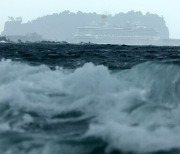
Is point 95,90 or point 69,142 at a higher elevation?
point 95,90

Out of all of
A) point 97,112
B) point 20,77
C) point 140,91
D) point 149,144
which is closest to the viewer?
point 149,144

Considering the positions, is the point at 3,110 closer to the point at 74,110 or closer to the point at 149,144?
the point at 74,110

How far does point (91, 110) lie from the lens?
11.7 meters

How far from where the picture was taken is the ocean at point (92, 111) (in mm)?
9609

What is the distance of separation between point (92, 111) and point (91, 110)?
0.09 m

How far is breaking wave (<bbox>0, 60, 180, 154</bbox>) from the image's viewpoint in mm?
9641

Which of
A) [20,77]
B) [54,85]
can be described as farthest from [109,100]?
[20,77]

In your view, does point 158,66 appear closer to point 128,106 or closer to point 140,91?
point 140,91

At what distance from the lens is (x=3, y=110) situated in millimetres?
12438

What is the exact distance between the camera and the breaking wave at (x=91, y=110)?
964 cm

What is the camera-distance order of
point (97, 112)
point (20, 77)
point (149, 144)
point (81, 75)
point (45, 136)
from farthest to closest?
point (20, 77) < point (81, 75) < point (97, 112) < point (45, 136) < point (149, 144)

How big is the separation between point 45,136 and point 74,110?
1.96m

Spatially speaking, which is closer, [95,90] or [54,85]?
[95,90]

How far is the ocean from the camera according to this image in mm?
9609
